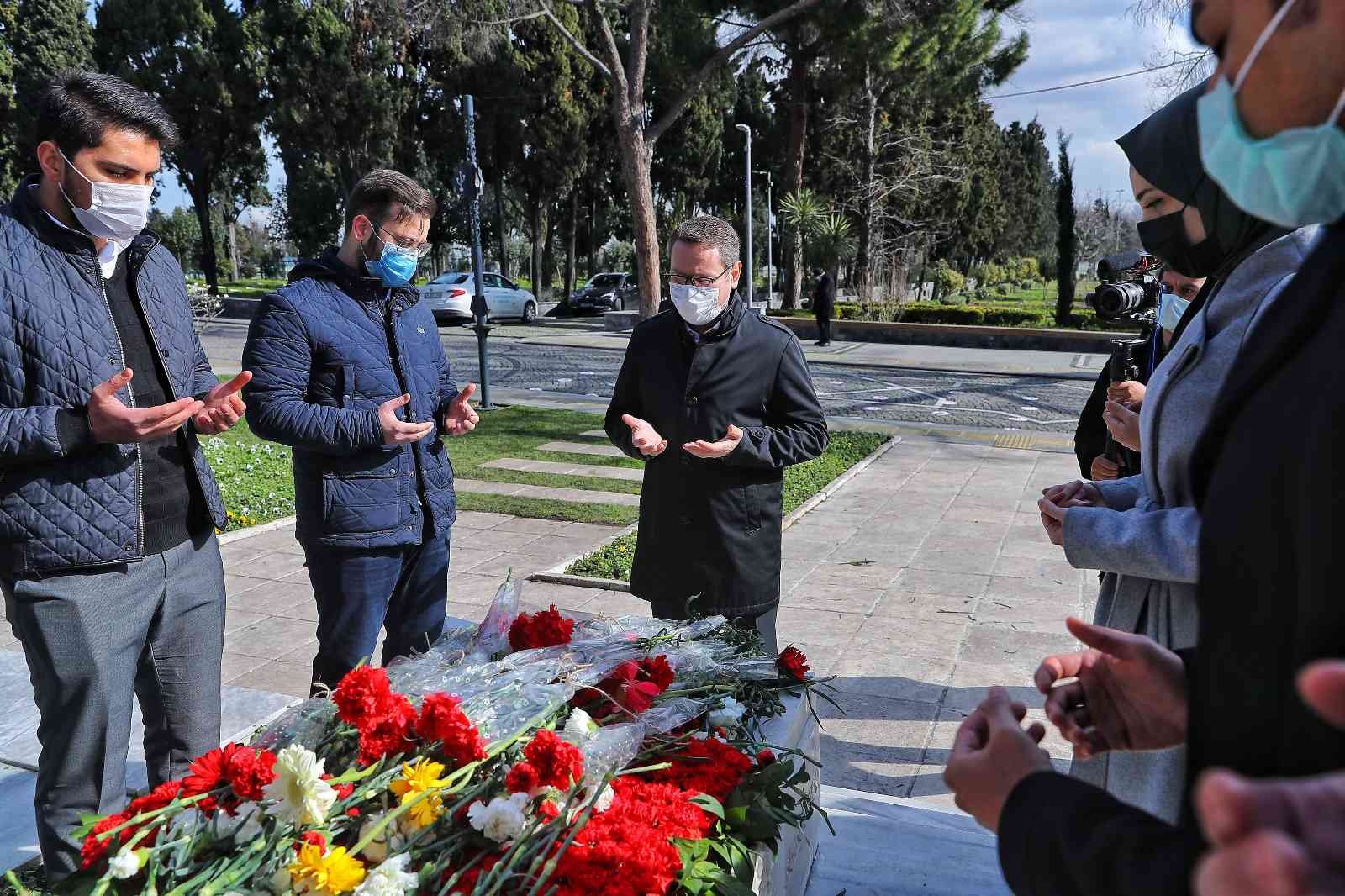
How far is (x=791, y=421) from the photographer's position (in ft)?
11.4

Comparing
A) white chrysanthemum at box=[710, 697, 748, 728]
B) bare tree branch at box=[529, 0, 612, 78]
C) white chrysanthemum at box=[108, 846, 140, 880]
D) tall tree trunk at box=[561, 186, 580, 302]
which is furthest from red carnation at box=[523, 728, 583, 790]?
tall tree trunk at box=[561, 186, 580, 302]

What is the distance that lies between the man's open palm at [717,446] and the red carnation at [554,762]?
1.43 metres

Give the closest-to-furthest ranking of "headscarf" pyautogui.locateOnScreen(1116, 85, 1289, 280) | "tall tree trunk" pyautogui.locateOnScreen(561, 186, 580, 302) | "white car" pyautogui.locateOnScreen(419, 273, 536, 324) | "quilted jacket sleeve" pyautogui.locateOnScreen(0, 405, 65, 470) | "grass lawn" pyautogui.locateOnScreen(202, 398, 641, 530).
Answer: "headscarf" pyautogui.locateOnScreen(1116, 85, 1289, 280) → "quilted jacket sleeve" pyautogui.locateOnScreen(0, 405, 65, 470) → "grass lawn" pyautogui.locateOnScreen(202, 398, 641, 530) → "white car" pyautogui.locateOnScreen(419, 273, 536, 324) → "tall tree trunk" pyautogui.locateOnScreen(561, 186, 580, 302)

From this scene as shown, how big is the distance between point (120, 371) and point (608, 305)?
96.3ft

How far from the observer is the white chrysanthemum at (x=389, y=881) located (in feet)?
5.35

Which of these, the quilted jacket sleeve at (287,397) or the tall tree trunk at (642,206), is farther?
the tall tree trunk at (642,206)

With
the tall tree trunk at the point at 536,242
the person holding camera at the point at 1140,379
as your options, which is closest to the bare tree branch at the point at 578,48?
the person holding camera at the point at 1140,379

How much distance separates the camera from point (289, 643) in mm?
5078

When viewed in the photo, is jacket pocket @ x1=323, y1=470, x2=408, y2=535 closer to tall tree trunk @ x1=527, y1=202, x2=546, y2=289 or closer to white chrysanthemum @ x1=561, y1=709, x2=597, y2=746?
white chrysanthemum @ x1=561, y1=709, x2=597, y2=746

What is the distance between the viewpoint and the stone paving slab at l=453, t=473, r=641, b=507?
26.9 feet

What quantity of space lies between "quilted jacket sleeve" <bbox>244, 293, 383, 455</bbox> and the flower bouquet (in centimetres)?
98

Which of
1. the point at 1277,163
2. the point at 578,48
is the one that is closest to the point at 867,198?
the point at 578,48

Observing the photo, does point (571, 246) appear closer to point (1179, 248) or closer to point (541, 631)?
point (541, 631)

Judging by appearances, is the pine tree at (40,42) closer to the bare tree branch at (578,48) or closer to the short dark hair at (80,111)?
the bare tree branch at (578,48)
